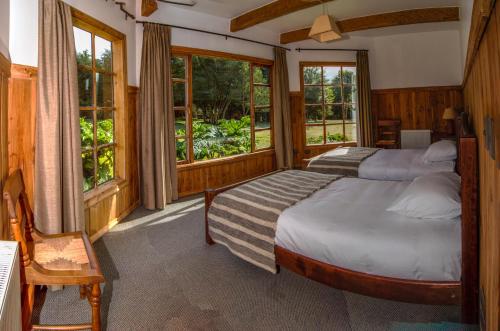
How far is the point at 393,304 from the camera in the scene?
2.02m

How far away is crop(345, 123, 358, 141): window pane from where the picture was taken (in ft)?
22.6

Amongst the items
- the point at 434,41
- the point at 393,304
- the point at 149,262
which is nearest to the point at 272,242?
the point at 393,304

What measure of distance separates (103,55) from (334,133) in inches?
182

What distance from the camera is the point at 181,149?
489 centimetres

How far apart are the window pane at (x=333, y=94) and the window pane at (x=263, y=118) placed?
1.34 m

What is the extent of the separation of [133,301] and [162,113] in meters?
2.66

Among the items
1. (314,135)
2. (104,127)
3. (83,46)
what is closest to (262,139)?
(314,135)

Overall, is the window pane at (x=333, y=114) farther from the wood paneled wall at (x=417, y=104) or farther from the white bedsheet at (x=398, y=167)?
the white bedsheet at (x=398, y=167)

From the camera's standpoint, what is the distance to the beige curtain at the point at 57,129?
2.45 metres

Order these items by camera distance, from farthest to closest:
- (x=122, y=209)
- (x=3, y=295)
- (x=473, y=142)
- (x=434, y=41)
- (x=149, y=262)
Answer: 1. (x=434, y=41)
2. (x=122, y=209)
3. (x=149, y=262)
4. (x=473, y=142)
5. (x=3, y=295)

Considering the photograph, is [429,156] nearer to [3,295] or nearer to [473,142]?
[473,142]

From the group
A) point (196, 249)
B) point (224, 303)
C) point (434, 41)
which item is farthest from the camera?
point (434, 41)

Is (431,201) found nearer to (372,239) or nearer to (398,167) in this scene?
(372,239)

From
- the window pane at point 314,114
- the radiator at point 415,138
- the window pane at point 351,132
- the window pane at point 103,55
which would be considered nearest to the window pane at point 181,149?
the window pane at point 103,55
